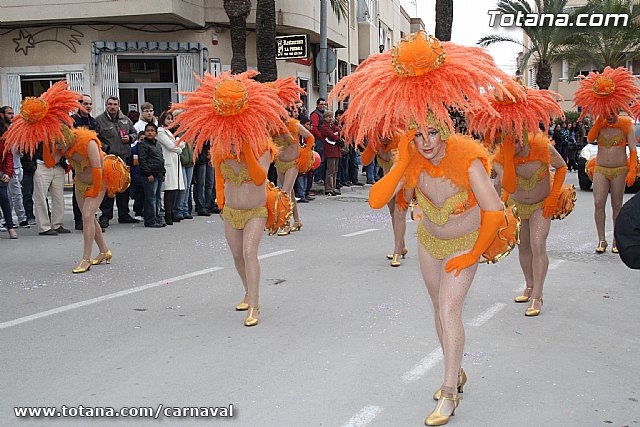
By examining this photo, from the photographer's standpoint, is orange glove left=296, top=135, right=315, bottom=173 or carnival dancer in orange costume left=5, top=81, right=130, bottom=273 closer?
carnival dancer in orange costume left=5, top=81, right=130, bottom=273

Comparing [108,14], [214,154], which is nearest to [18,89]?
[108,14]

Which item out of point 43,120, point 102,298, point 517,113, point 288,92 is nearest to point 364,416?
point 517,113

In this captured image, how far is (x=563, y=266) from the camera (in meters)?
8.75

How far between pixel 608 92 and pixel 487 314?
12.3 feet

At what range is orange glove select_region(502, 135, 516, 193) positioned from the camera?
20.1 feet

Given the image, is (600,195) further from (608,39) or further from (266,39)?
(608,39)

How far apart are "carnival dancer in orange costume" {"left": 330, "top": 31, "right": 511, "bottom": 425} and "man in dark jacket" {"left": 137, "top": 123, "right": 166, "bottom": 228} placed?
27.9ft

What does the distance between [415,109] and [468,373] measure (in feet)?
6.60

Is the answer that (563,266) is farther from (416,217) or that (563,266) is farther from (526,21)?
(526,21)

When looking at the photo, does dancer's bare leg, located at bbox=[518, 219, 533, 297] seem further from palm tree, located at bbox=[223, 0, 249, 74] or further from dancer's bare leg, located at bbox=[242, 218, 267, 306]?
palm tree, located at bbox=[223, 0, 249, 74]

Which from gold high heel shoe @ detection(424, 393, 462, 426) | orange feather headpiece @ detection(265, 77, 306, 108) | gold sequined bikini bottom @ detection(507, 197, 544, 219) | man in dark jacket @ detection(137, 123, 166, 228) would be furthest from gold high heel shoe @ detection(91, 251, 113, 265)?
gold high heel shoe @ detection(424, 393, 462, 426)

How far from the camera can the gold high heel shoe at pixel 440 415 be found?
411 centimetres

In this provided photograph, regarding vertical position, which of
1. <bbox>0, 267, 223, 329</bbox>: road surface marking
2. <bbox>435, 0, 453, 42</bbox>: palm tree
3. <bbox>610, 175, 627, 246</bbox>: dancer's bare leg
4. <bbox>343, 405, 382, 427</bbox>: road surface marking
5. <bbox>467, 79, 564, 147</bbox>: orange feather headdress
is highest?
<bbox>435, 0, 453, 42</bbox>: palm tree

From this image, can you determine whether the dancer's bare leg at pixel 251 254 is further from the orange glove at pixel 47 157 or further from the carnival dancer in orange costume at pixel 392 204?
the orange glove at pixel 47 157
